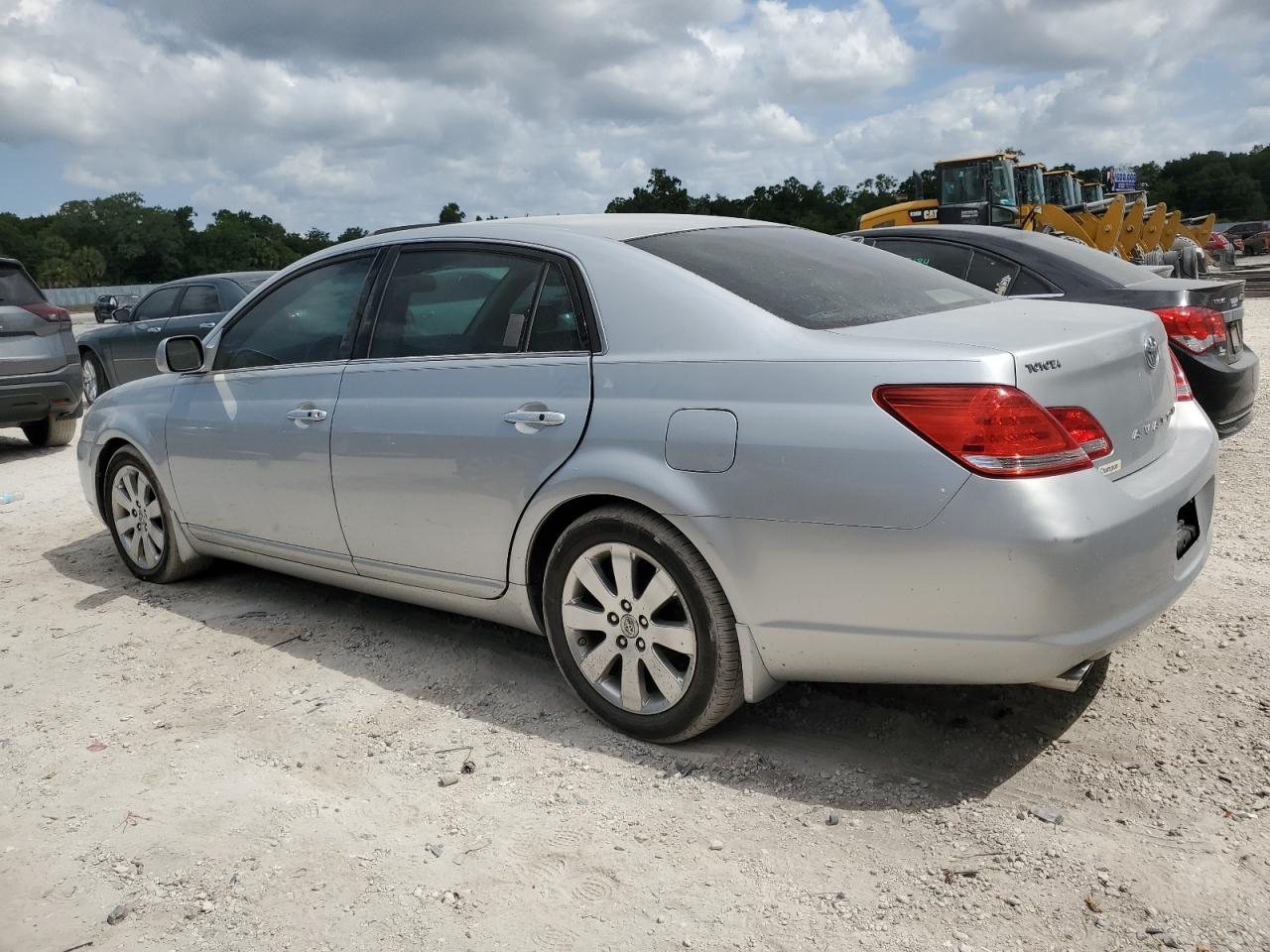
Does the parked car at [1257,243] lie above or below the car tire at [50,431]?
below

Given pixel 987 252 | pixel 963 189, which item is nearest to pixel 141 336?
pixel 987 252

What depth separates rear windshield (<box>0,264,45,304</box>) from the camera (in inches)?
383

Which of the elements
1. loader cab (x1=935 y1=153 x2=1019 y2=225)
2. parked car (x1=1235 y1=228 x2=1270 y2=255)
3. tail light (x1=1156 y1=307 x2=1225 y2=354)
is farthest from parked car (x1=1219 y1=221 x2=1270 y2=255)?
tail light (x1=1156 y1=307 x2=1225 y2=354)

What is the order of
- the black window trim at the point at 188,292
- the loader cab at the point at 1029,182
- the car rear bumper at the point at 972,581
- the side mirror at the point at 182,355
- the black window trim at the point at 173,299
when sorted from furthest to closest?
the loader cab at the point at 1029,182 → the black window trim at the point at 173,299 → the black window trim at the point at 188,292 → the side mirror at the point at 182,355 → the car rear bumper at the point at 972,581

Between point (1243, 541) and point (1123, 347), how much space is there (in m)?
2.46

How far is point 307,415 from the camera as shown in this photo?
4258 millimetres

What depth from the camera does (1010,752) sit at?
3.20m

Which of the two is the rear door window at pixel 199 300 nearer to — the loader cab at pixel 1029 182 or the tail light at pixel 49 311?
the tail light at pixel 49 311

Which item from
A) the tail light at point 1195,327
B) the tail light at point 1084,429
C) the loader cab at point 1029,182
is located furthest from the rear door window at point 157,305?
the loader cab at point 1029,182

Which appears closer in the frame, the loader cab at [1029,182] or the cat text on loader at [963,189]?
the cat text on loader at [963,189]

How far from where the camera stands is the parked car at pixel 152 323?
455 inches

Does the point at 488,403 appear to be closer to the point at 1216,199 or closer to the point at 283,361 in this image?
the point at 283,361

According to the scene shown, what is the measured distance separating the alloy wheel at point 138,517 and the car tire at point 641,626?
2729 millimetres

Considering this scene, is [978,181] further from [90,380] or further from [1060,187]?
[90,380]
